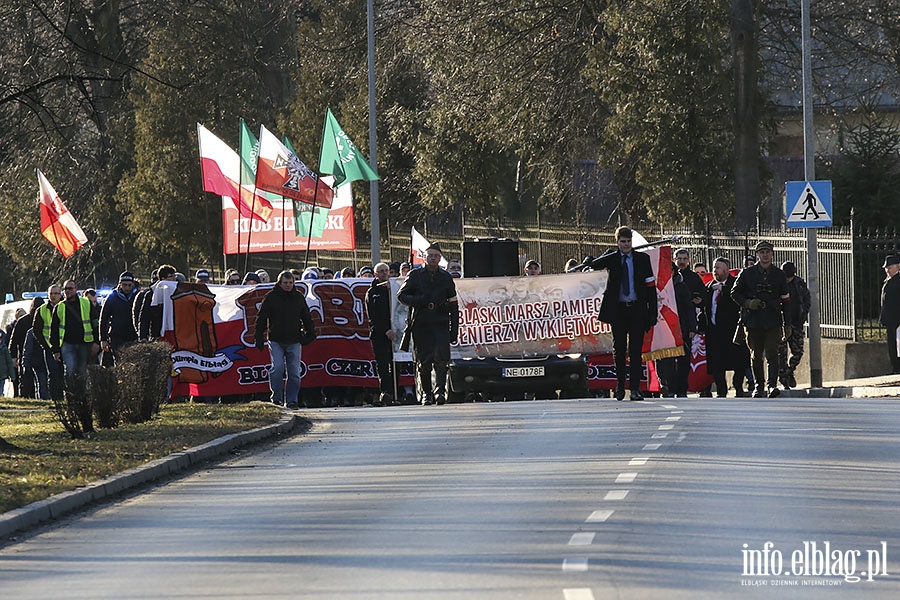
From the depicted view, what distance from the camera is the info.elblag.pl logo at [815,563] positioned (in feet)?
27.0

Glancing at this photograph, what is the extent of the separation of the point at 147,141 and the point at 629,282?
94.9 feet

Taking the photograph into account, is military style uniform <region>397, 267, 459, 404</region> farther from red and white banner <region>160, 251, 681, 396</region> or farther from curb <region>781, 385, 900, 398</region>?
curb <region>781, 385, 900, 398</region>

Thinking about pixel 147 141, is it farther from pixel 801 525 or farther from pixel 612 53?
pixel 801 525

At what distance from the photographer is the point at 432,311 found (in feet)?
70.5

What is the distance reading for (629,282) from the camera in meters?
19.1

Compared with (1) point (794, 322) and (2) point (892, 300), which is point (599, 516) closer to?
(1) point (794, 322)

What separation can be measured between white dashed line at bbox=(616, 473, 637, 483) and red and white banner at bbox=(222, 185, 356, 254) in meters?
20.6

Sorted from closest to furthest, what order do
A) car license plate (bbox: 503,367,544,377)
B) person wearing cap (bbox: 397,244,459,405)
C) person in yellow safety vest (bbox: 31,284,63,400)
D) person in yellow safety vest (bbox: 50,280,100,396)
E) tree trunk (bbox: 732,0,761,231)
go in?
person wearing cap (bbox: 397,244,459,405)
car license plate (bbox: 503,367,544,377)
person in yellow safety vest (bbox: 50,280,100,396)
person in yellow safety vest (bbox: 31,284,63,400)
tree trunk (bbox: 732,0,761,231)

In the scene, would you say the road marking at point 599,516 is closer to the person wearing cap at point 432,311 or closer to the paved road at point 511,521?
the paved road at point 511,521

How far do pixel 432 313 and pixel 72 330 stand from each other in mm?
6305

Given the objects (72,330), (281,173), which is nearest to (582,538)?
(72,330)

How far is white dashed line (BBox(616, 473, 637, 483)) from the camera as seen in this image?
468 inches

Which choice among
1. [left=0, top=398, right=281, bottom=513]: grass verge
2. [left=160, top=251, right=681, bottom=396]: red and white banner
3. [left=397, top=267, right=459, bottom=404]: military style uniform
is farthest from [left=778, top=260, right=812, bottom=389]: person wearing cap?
[left=0, top=398, right=281, bottom=513]: grass verge

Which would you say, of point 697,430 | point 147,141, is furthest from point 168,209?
point 697,430
